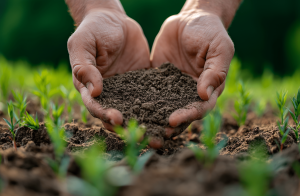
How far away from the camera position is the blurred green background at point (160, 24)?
5496 millimetres

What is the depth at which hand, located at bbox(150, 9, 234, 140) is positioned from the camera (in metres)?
1.69

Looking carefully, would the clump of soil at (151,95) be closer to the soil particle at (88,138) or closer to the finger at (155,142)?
the finger at (155,142)

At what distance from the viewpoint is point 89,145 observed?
1.58 m

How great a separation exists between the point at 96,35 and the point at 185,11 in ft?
3.35

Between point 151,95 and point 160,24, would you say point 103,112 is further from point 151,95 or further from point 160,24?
point 160,24

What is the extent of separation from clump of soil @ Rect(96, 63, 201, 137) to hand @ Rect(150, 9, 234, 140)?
0.09 metres

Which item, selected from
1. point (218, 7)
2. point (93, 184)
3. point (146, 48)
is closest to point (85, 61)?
point (146, 48)

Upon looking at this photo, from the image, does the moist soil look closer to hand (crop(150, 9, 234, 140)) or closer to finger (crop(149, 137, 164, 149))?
finger (crop(149, 137, 164, 149))

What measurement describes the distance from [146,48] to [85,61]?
89 cm

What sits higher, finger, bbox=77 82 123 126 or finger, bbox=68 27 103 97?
finger, bbox=68 27 103 97

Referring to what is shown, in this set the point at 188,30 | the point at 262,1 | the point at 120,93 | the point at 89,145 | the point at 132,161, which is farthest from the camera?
the point at 262,1

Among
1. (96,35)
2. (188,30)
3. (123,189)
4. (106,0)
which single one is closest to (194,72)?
(188,30)

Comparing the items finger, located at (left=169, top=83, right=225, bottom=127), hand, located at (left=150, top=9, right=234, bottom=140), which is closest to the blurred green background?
hand, located at (left=150, top=9, right=234, bottom=140)

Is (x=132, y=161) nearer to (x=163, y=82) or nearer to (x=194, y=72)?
(x=163, y=82)
